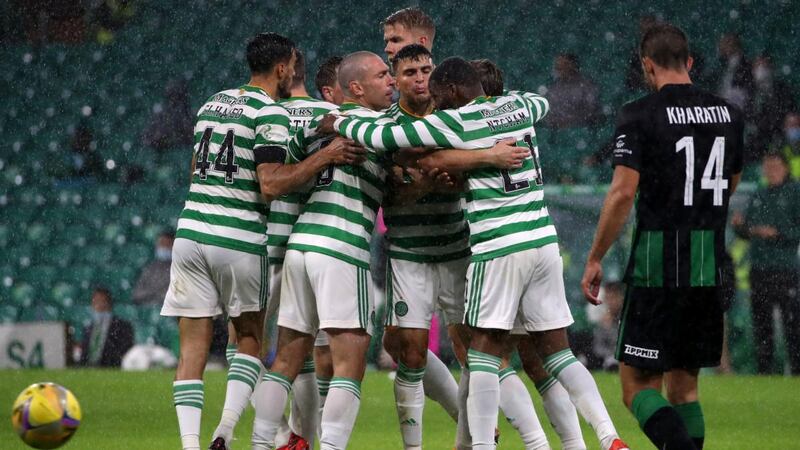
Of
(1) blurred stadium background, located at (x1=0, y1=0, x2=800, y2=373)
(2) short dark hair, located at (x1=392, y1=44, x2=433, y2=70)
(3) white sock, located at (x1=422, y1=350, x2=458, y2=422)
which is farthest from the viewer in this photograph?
(1) blurred stadium background, located at (x1=0, y1=0, x2=800, y2=373)

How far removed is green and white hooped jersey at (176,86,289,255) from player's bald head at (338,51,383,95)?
1.09 ft

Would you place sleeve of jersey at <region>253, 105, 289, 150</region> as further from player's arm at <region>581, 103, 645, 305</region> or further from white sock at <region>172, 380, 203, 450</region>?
player's arm at <region>581, 103, 645, 305</region>

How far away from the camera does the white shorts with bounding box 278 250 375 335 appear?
16.7 feet

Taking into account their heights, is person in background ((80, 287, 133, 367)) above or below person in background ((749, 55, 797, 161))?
below

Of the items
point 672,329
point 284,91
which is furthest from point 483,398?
point 284,91

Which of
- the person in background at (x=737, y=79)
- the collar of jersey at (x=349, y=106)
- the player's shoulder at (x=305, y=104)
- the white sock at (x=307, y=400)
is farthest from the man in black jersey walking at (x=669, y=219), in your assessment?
the person in background at (x=737, y=79)

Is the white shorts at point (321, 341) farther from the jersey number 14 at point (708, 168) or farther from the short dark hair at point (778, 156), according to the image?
the short dark hair at point (778, 156)

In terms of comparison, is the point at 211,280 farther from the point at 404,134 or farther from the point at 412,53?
the point at 412,53

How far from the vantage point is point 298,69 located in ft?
19.9

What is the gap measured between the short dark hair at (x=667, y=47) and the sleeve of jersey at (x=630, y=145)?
0.25m

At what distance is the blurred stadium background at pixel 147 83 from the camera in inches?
522

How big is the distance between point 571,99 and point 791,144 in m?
2.42

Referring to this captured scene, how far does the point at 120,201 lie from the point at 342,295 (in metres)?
9.29

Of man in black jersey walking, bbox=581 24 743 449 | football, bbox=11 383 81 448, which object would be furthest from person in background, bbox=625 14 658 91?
football, bbox=11 383 81 448
